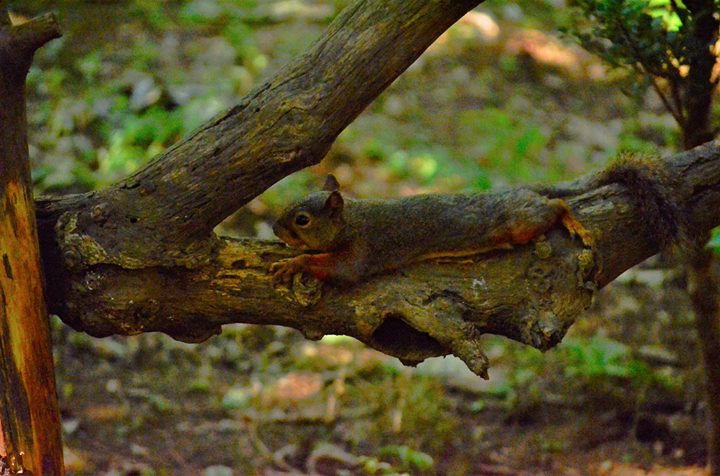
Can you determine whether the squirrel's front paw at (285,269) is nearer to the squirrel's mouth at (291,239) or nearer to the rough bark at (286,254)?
the rough bark at (286,254)

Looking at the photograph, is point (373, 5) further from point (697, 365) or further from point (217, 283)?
point (697, 365)

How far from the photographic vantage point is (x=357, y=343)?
248 inches

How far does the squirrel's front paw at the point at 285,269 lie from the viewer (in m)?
3.12

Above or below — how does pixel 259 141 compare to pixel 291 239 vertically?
above

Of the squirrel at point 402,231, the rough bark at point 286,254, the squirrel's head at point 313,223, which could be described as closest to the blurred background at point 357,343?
the squirrel at point 402,231

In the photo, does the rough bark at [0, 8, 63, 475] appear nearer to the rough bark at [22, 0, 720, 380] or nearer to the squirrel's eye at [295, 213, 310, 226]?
the rough bark at [22, 0, 720, 380]

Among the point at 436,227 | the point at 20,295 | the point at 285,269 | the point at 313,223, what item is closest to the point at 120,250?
the point at 20,295

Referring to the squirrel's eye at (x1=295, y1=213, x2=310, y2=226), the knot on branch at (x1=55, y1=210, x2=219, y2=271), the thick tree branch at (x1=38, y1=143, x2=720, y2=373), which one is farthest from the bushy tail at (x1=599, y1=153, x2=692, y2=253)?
the knot on branch at (x1=55, y1=210, x2=219, y2=271)

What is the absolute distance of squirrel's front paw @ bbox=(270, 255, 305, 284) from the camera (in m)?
3.12

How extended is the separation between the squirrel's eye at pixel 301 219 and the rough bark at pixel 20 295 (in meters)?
0.90

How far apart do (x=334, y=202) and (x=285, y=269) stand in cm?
38

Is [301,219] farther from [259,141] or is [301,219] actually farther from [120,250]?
[120,250]

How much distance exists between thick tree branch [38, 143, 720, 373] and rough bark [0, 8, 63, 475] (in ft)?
0.67

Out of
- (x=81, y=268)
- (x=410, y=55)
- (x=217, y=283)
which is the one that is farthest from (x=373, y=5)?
(x=81, y=268)
